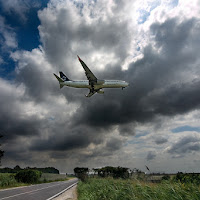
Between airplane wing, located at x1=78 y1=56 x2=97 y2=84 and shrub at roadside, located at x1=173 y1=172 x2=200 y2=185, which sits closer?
shrub at roadside, located at x1=173 y1=172 x2=200 y2=185

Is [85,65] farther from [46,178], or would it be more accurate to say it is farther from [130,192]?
[46,178]

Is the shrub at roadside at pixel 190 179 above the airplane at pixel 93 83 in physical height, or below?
below

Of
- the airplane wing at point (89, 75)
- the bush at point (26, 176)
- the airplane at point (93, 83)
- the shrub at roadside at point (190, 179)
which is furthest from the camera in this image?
the bush at point (26, 176)

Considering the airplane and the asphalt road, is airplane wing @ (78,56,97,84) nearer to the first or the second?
the airplane

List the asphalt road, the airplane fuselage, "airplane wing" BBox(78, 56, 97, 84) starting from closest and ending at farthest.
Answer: the asphalt road, "airplane wing" BBox(78, 56, 97, 84), the airplane fuselage

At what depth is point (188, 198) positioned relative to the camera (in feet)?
20.2

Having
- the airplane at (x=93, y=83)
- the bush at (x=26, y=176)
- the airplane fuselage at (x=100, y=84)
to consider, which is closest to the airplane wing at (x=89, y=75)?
the airplane at (x=93, y=83)

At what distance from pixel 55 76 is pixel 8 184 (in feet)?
72.7

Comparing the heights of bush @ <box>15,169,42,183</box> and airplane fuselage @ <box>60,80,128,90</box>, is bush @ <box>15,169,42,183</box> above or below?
below

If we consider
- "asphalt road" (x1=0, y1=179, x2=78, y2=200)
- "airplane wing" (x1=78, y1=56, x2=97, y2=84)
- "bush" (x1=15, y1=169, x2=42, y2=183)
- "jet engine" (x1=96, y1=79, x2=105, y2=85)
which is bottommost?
"asphalt road" (x1=0, y1=179, x2=78, y2=200)

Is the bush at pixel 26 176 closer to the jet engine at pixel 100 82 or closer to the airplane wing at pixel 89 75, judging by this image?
the airplane wing at pixel 89 75

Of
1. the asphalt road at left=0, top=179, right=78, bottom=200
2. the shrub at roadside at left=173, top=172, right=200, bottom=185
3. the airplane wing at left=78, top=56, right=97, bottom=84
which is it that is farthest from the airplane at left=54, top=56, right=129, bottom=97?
the shrub at roadside at left=173, top=172, right=200, bottom=185

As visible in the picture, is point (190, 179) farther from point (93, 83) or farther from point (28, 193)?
point (93, 83)

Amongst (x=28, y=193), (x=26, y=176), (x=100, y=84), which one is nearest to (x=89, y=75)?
(x=100, y=84)
